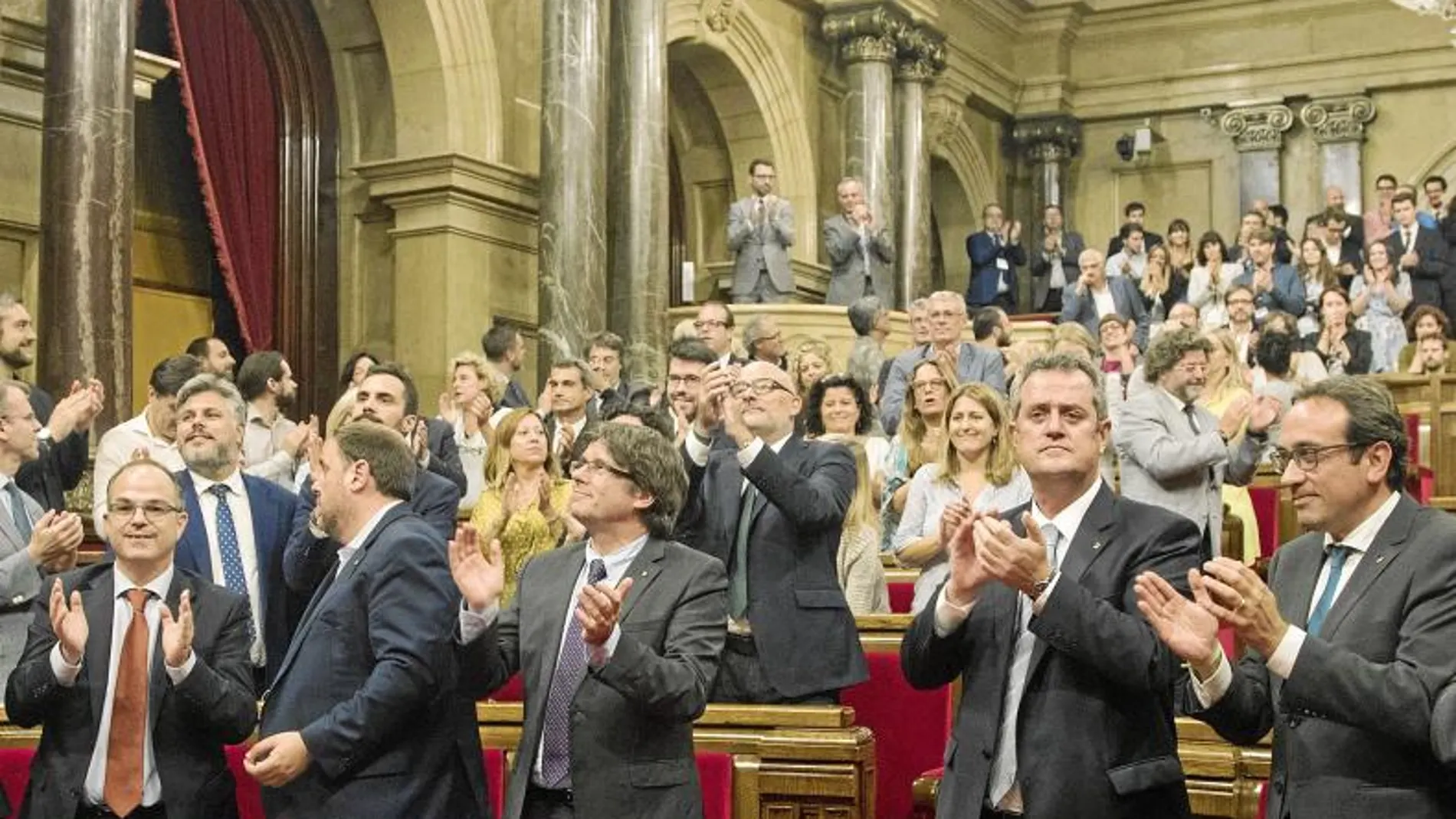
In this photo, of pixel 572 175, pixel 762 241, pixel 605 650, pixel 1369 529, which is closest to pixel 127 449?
pixel 605 650

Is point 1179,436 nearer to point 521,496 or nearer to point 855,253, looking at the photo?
point 521,496

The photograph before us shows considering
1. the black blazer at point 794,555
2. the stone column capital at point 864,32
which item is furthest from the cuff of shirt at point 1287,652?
the stone column capital at point 864,32

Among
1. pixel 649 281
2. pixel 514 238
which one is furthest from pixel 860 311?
pixel 514 238

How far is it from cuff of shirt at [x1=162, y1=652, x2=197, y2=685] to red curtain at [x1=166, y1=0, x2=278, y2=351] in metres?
6.82

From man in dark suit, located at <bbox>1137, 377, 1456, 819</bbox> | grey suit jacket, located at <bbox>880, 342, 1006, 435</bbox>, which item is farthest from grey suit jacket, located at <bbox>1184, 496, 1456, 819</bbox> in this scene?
grey suit jacket, located at <bbox>880, 342, 1006, 435</bbox>

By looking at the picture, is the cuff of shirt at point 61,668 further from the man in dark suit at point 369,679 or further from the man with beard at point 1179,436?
the man with beard at point 1179,436

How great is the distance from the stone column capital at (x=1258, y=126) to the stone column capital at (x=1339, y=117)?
7.7 inches

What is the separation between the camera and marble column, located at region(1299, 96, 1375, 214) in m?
16.6

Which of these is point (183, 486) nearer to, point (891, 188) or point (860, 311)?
point (860, 311)

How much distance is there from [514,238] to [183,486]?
663cm

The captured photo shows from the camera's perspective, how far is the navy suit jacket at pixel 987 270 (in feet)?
47.1

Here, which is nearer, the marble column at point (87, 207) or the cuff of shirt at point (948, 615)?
the cuff of shirt at point (948, 615)

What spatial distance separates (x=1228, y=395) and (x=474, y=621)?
162 inches

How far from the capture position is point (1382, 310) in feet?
37.8
